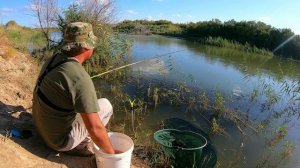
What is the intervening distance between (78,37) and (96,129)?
28.6 inches

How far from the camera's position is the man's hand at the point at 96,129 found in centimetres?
247

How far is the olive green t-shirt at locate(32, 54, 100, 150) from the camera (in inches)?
96.3

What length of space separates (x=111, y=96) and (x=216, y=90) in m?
2.66

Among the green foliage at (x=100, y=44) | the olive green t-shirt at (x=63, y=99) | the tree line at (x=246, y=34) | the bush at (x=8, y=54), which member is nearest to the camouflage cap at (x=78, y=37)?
the olive green t-shirt at (x=63, y=99)

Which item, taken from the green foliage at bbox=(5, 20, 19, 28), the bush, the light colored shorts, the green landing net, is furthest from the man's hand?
the green foliage at bbox=(5, 20, 19, 28)

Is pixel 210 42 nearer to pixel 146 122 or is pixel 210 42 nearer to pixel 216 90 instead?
pixel 216 90

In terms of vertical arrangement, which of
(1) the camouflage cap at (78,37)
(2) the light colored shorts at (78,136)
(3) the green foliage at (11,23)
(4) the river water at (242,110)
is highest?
(1) the camouflage cap at (78,37)

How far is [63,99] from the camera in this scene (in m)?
2.52

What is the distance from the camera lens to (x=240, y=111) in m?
6.66

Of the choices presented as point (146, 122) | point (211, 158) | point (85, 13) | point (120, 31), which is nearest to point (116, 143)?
point (211, 158)

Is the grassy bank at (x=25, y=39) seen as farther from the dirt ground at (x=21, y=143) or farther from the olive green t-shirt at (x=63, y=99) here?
the olive green t-shirt at (x=63, y=99)

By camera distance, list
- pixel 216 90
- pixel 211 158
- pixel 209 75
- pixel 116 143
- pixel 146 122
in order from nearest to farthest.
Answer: pixel 116 143
pixel 211 158
pixel 146 122
pixel 216 90
pixel 209 75

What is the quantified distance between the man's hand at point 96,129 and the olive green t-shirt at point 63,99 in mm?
51

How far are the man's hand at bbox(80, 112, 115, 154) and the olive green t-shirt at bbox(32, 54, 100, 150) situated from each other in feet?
0.17
